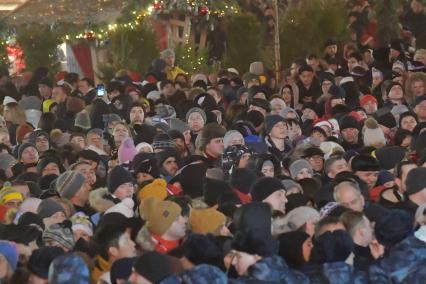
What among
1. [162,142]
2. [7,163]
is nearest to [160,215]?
[162,142]

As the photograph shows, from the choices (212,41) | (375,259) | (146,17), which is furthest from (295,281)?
(212,41)

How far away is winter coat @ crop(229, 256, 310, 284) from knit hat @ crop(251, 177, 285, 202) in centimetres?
189

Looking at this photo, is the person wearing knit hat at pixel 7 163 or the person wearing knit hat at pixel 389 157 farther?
the person wearing knit hat at pixel 7 163

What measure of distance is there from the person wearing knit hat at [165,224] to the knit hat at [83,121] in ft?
19.0

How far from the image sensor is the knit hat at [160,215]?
8.28 m

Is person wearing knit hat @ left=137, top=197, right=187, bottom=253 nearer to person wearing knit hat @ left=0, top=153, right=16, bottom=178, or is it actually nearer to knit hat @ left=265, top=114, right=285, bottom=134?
person wearing knit hat @ left=0, top=153, right=16, bottom=178

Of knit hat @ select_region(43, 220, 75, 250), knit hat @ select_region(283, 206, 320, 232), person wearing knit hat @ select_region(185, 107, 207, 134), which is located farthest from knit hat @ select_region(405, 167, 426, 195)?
person wearing knit hat @ select_region(185, 107, 207, 134)

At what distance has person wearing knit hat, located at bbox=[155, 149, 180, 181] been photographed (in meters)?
11.3

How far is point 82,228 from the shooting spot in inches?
348

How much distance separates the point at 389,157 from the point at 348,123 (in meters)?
1.82

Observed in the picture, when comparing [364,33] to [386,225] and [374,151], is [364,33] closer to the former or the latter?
[374,151]

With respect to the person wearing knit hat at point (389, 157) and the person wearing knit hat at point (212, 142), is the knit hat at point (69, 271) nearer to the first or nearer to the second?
the person wearing knit hat at point (389, 157)

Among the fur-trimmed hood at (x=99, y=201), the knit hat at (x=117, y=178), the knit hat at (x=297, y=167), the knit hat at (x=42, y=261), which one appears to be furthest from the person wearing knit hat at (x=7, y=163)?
the knit hat at (x=42, y=261)

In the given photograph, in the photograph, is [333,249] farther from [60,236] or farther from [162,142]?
[162,142]
